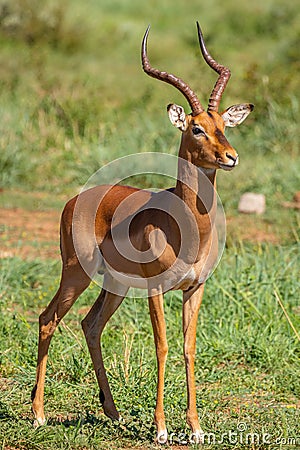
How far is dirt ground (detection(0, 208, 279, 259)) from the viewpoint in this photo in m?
8.05

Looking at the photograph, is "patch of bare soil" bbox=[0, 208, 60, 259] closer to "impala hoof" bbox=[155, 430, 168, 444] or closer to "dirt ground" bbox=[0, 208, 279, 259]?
"dirt ground" bbox=[0, 208, 279, 259]

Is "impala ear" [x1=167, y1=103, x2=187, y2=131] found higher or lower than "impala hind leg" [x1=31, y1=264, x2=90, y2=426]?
higher

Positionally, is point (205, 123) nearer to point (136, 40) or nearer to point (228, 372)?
point (228, 372)

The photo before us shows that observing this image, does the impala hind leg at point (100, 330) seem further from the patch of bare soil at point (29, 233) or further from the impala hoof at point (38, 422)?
the patch of bare soil at point (29, 233)

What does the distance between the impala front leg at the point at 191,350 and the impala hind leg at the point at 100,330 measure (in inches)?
20.7

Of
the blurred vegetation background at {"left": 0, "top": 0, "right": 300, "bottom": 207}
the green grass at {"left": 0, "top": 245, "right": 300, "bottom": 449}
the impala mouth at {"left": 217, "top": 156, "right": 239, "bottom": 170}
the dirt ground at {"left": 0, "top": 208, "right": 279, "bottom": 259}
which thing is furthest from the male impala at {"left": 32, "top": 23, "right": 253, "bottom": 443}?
the blurred vegetation background at {"left": 0, "top": 0, "right": 300, "bottom": 207}

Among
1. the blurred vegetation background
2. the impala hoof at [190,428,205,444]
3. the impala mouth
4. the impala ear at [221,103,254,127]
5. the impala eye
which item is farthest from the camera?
the blurred vegetation background

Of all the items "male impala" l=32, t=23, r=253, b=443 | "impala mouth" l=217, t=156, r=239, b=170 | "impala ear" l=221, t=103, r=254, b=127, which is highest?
"impala ear" l=221, t=103, r=254, b=127

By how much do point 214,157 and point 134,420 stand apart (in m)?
1.50

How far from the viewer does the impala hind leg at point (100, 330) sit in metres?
4.83

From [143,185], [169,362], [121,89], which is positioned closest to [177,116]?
[169,362]

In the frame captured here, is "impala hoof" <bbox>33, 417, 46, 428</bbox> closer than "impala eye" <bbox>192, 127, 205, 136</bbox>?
No

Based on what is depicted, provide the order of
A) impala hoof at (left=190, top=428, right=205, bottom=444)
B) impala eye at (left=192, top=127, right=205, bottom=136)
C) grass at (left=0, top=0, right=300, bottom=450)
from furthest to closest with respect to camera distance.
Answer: grass at (left=0, top=0, right=300, bottom=450) → impala hoof at (left=190, top=428, right=205, bottom=444) → impala eye at (left=192, top=127, right=205, bottom=136)

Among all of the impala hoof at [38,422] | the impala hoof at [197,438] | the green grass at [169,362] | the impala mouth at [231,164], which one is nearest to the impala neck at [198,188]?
the impala mouth at [231,164]
